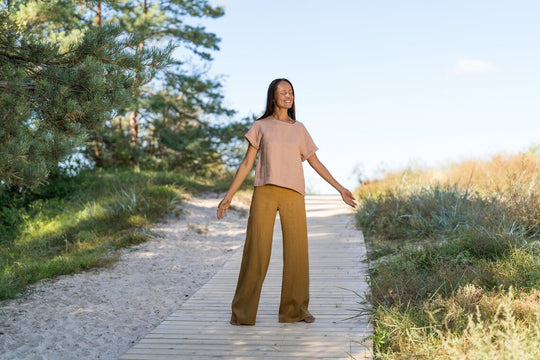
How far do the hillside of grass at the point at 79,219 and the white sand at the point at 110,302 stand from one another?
272mm

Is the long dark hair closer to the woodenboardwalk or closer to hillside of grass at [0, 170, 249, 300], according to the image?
the woodenboardwalk

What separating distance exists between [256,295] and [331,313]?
759mm

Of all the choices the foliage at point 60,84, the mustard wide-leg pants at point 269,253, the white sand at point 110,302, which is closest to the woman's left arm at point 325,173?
the mustard wide-leg pants at point 269,253

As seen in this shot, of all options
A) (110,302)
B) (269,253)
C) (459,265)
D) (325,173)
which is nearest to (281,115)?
(325,173)

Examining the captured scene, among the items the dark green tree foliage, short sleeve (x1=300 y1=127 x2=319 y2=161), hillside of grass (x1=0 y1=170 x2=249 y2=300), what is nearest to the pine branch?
hillside of grass (x1=0 y1=170 x2=249 y2=300)

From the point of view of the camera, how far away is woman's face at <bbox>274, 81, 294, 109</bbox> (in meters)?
4.27

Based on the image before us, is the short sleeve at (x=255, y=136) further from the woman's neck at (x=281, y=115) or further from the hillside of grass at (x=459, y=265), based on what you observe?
the hillside of grass at (x=459, y=265)

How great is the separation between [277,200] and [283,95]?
0.84 m

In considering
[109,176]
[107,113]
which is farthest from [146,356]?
[109,176]

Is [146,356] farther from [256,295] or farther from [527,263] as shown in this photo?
[527,263]

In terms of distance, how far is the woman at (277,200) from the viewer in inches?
168

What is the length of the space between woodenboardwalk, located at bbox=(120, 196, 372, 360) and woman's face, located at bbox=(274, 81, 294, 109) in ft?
5.91

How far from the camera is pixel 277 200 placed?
429 centimetres

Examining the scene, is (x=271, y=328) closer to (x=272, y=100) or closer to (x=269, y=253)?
(x=269, y=253)
